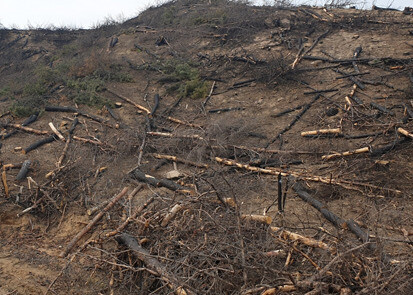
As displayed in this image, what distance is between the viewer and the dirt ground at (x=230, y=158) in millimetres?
3381

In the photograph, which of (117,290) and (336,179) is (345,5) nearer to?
(336,179)

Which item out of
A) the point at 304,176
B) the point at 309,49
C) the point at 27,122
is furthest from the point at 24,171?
the point at 309,49

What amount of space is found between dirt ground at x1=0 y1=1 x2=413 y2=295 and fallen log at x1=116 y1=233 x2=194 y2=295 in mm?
64

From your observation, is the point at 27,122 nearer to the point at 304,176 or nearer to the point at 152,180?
the point at 152,180

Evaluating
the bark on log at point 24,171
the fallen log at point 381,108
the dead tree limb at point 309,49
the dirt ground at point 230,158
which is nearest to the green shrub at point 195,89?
the dirt ground at point 230,158

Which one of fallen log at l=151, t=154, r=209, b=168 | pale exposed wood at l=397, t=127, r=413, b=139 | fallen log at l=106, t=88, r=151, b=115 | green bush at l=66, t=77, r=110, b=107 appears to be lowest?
fallen log at l=151, t=154, r=209, b=168

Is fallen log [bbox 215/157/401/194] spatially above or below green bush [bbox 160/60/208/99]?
below

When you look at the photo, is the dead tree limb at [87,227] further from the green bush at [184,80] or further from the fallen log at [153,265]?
the green bush at [184,80]

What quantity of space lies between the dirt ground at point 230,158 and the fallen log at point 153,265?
64mm

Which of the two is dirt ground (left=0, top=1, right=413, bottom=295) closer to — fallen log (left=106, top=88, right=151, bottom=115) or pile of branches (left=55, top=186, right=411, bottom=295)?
pile of branches (left=55, top=186, right=411, bottom=295)

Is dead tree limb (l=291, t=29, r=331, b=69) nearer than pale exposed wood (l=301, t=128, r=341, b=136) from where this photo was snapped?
No

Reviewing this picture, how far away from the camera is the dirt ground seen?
3381mm

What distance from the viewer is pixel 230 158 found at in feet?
24.4

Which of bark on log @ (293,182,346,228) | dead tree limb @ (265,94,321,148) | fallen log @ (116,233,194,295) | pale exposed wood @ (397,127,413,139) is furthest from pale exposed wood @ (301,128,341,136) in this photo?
fallen log @ (116,233,194,295)
